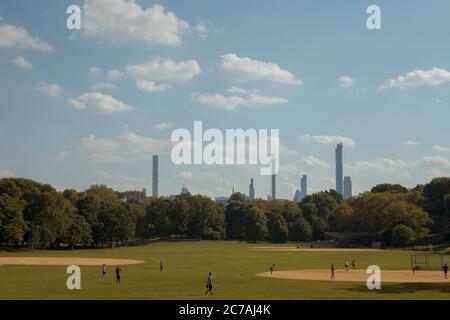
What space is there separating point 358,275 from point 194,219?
12412 cm

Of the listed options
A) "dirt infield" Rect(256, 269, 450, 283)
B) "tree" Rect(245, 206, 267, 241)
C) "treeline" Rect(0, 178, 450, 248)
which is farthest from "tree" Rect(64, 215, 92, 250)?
"dirt infield" Rect(256, 269, 450, 283)

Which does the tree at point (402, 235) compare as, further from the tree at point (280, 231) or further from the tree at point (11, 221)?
the tree at point (11, 221)

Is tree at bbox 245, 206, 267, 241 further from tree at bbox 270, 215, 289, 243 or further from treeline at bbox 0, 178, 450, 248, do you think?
tree at bbox 270, 215, 289, 243

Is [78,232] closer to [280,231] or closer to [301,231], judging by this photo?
[280,231]

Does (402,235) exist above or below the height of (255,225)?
below

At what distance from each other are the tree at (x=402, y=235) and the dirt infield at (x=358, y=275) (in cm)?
7057

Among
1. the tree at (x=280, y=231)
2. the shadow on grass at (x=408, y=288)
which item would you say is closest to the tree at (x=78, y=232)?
the tree at (x=280, y=231)

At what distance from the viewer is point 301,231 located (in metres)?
178

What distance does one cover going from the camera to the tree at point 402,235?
136750 mm

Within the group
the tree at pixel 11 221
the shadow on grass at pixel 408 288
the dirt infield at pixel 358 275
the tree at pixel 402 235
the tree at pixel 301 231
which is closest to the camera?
the shadow on grass at pixel 408 288

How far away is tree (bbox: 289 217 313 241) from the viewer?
17750 cm

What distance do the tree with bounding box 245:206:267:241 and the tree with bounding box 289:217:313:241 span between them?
8.73 meters

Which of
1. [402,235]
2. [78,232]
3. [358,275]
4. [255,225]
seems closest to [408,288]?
[358,275]
